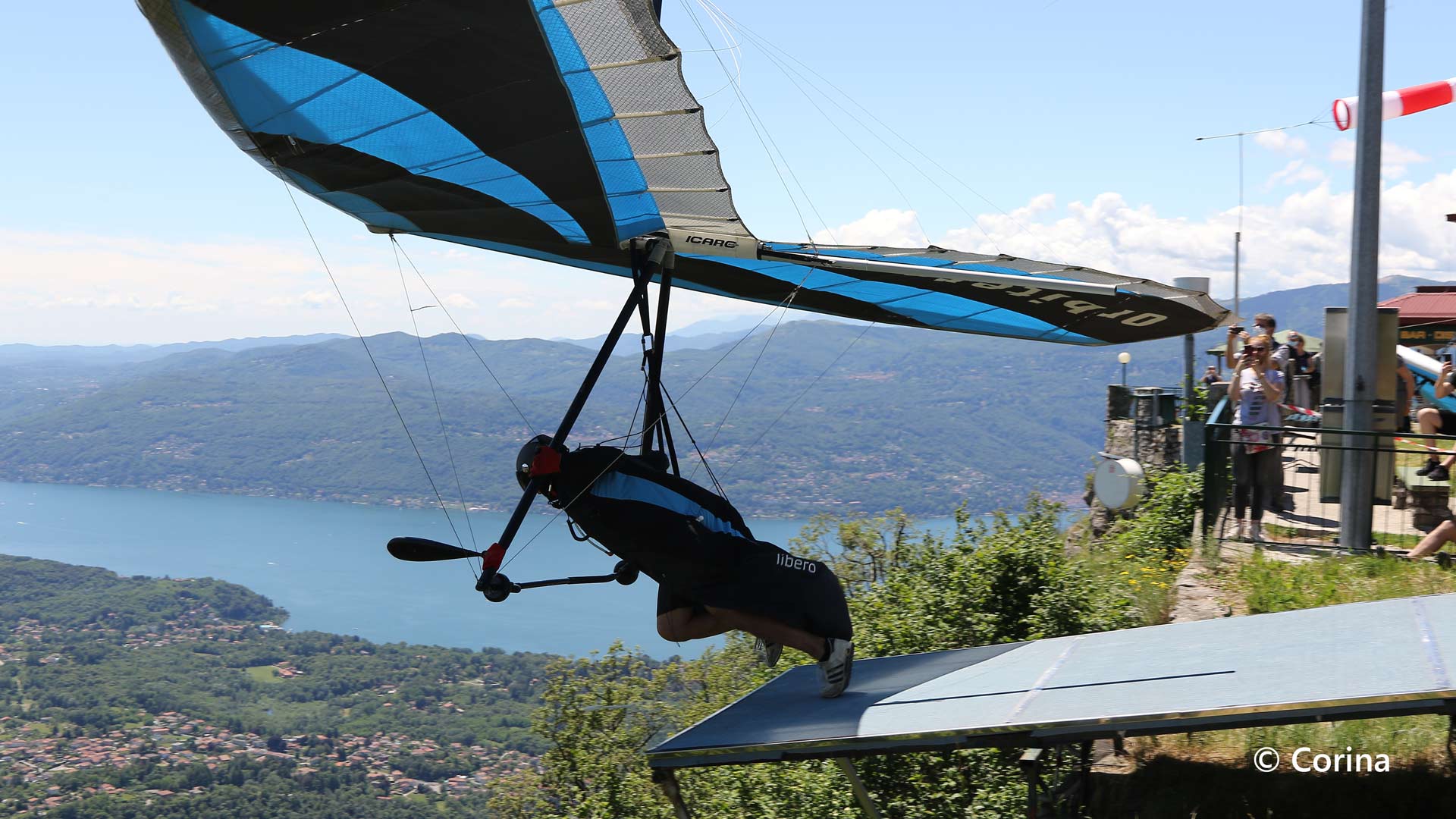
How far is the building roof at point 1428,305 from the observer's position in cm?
2042

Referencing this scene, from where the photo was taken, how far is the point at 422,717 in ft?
337

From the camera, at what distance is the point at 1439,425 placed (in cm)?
1030

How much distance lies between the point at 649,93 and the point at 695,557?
7.42 ft

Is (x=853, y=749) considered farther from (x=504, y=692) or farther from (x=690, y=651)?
(x=690, y=651)

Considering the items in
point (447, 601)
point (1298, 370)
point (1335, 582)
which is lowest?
point (447, 601)

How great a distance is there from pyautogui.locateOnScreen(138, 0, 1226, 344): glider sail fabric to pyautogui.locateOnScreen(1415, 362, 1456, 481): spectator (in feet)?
13.1

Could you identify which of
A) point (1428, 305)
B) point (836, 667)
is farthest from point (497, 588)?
point (1428, 305)

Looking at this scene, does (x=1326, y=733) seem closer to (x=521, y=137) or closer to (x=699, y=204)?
(x=699, y=204)

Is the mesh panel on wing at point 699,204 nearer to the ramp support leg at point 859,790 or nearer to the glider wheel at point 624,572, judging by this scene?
the glider wheel at point 624,572

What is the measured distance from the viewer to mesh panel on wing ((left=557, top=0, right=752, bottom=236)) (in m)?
4.27

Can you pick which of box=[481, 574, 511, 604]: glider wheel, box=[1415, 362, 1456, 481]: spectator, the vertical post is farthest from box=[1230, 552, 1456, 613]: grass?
box=[481, 574, 511, 604]: glider wheel

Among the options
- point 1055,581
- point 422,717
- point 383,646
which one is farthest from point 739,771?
point 383,646

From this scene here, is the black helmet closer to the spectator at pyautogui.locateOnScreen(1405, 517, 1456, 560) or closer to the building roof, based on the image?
the spectator at pyautogui.locateOnScreen(1405, 517, 1456, 560)

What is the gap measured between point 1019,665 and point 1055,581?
20.4 ft
